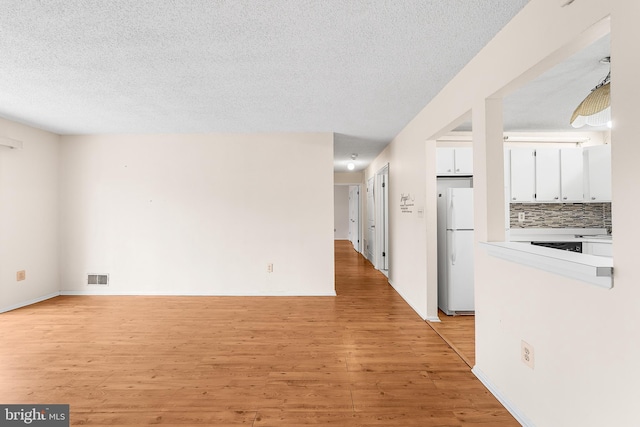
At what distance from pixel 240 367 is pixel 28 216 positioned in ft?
13.1

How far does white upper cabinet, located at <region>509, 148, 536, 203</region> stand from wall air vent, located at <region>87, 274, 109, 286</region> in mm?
5869

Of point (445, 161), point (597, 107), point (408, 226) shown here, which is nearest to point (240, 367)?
point (408, 226)

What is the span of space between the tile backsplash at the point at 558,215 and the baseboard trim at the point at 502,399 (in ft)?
9.00

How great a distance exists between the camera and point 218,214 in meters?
4.74

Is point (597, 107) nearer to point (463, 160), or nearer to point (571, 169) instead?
point (463, 160)

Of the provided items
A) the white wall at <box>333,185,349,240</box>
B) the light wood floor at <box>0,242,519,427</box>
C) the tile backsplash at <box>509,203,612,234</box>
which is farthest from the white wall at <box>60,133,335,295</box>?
the white wall at <box>333,185,349,240</box>

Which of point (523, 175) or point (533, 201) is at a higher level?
point (523, 175)

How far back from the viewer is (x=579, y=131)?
4.49m

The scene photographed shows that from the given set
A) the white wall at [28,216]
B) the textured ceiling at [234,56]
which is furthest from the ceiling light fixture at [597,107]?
the white wall at [28,216]

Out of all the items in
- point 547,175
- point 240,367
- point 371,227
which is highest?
point 547,175

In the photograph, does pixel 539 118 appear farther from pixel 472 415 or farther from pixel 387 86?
pixel 472 415

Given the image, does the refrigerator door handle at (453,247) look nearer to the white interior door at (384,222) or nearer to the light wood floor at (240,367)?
the light wood floor at (240,367)

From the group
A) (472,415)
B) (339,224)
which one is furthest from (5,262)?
(339,224)

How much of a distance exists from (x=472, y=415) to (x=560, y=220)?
12.0 feet
